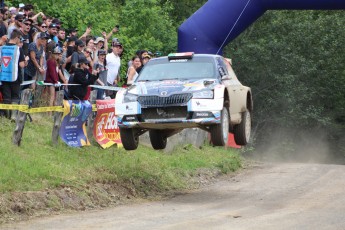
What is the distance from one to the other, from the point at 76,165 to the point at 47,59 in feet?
10.6

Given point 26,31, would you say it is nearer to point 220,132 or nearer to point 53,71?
point 53,71

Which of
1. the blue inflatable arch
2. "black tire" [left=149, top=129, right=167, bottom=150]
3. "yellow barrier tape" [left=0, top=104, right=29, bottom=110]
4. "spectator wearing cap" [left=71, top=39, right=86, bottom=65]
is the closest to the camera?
"yellow barrier tape" [left=0, top=104, right=29, bottom=110]

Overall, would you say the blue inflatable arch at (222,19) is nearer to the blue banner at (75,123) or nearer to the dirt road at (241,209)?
the dirt road at (241,209)

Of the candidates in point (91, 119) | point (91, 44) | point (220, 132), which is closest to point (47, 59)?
point (91, 119)

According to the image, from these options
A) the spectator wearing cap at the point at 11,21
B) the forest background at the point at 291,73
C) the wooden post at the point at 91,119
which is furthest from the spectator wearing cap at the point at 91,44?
the forest background at the point at 291,73

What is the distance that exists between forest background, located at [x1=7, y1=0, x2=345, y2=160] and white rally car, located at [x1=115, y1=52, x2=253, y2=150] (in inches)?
765

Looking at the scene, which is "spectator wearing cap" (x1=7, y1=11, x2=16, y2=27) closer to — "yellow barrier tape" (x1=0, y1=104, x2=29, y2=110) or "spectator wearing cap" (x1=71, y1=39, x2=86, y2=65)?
"spectator wearing cap" (x1=71, y1=39, x2=86, y2=65)

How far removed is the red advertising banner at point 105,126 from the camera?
20156 mm

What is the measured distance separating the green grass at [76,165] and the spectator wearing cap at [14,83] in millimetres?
560

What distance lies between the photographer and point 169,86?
669 inches

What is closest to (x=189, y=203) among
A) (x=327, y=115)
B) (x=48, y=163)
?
(x=48, y=163)

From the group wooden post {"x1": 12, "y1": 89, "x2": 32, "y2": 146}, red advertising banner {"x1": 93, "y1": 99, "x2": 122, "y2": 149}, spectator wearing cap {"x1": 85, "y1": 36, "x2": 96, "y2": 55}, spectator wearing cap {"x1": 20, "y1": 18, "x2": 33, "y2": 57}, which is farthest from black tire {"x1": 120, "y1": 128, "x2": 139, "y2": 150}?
spectator wearing cap {"x1": 85, "y1": 36, "x2": 96, "y2": 55}

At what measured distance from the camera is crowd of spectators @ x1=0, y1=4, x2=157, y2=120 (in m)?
17.8

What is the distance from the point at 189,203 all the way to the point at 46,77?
186 inches
